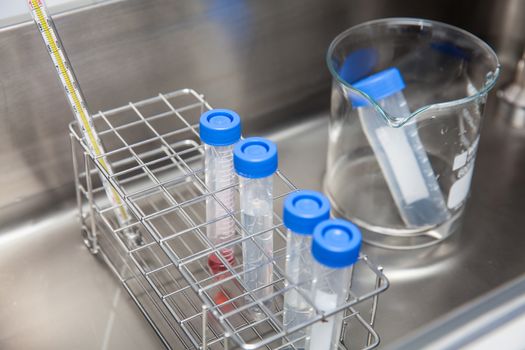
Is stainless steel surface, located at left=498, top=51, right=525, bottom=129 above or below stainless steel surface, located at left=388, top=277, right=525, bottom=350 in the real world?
below

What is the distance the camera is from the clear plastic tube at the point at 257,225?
2.77 feet

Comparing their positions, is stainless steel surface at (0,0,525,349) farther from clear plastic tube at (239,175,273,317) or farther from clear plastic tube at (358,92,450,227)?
clear plastic tube at (239,175,273,317)

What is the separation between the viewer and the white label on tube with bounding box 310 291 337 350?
0.76 meters

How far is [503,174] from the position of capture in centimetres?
119

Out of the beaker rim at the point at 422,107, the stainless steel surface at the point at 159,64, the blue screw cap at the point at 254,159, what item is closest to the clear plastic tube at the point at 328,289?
the blue screw cap at the point at 254,159

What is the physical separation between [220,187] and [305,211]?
182mm

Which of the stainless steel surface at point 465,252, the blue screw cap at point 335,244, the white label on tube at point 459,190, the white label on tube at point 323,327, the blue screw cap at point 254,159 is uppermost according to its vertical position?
the blue screw cap at point 254,159

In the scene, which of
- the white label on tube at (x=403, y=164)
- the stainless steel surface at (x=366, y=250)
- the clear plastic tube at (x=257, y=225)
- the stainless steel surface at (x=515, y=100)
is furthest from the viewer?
the stainless steel surface at (x=515, y=100)

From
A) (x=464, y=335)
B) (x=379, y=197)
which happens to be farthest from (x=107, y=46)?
(x=464, y=335)

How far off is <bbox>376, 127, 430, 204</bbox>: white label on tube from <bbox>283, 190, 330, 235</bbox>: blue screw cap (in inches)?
12.6

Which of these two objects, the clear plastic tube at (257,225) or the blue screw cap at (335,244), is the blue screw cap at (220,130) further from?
the blue screw cap at (335,244)

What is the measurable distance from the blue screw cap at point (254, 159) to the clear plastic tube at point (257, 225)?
27mm

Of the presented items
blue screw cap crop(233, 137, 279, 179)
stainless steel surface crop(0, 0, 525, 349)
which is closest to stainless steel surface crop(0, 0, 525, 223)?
stainless steel surface crop(0, 0, 525, 349)

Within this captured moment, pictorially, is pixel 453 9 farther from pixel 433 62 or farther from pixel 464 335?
pixel 464 335
